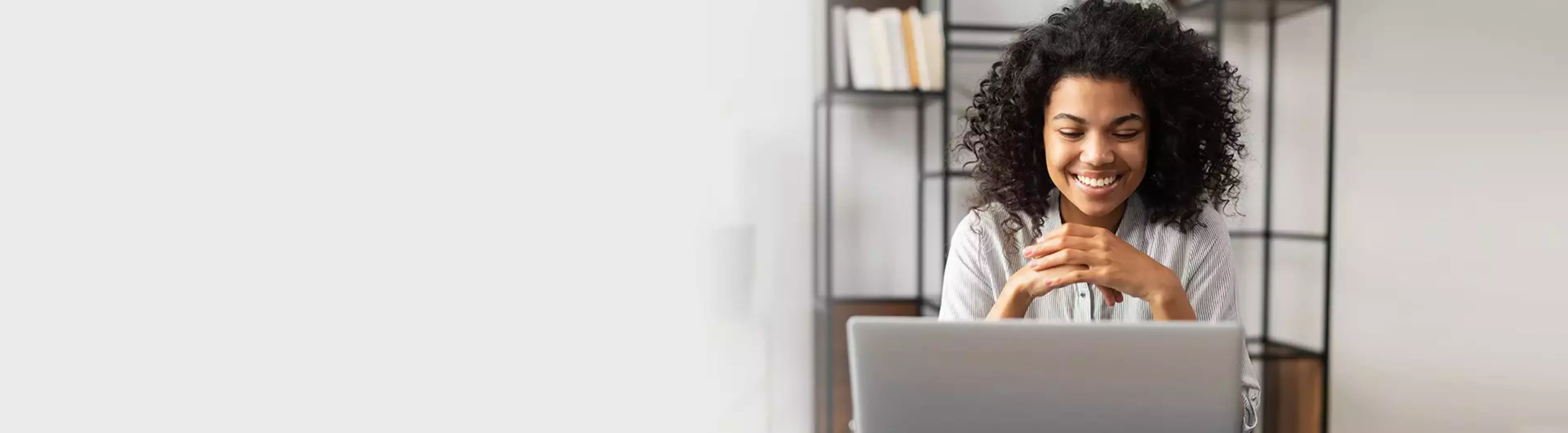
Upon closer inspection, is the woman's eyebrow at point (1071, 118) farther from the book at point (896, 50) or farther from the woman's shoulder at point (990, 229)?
the book at point (896, 50)

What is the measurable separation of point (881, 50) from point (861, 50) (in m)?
0.05

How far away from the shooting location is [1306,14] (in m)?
2.74

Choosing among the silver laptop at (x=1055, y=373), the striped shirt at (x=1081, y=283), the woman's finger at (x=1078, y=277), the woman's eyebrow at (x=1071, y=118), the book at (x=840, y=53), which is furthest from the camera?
the book at (x=840, y=53)

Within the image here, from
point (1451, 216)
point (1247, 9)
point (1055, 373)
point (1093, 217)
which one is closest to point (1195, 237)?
point (1093, 217)

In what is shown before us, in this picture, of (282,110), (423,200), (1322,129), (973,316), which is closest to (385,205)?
(423,200)

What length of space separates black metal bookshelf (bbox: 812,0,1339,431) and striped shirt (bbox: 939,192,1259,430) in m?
1.06

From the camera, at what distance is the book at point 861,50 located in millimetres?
2514

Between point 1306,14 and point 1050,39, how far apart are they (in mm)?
1740

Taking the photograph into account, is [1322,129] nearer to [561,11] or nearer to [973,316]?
[973,316]

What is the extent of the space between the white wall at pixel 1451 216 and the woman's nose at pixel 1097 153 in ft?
6.15

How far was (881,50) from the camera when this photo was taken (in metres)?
2.52

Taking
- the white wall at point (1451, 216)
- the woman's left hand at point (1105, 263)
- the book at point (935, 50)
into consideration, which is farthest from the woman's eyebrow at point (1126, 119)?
the white wall at point (1451, 216)

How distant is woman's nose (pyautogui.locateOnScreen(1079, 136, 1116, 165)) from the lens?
1.22m

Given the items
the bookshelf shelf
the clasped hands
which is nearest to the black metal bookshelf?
the bookshelf shelf
